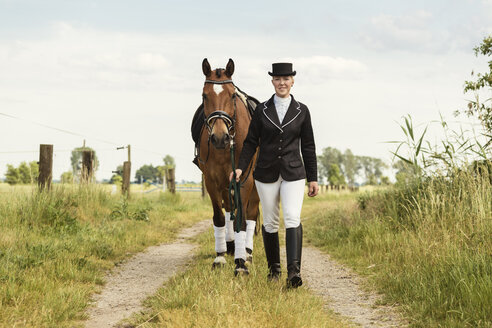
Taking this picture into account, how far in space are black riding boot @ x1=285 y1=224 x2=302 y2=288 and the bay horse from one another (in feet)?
2.44

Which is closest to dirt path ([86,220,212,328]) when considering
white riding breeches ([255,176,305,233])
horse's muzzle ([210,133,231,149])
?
white riding breeches ([255,176,305,233])

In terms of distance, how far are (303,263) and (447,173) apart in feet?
9.60

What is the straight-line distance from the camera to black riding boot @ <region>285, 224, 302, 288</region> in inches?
185

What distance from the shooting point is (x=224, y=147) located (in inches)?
208

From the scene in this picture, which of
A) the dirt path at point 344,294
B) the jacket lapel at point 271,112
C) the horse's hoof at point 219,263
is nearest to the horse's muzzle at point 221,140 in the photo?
the jacket lapel at point 271,112

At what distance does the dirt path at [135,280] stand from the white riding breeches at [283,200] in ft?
5.12

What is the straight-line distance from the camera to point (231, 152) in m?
5.61

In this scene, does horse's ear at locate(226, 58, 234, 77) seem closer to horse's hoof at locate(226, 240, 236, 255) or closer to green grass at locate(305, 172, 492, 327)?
horse's hoof at locate(226, 240, 236, 255)

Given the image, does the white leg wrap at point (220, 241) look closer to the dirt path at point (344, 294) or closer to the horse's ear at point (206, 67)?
the dirt path at point (344, 294)

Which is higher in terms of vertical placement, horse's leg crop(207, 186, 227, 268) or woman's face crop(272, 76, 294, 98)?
woman's face crop(272, 76, 294, 98)

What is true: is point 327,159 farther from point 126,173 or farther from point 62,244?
point 62,244

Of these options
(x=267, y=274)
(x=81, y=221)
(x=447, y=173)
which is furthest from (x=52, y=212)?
(x=447, y=173)

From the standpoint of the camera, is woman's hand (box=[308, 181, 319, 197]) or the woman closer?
the woman

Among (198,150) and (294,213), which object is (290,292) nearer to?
(294,213)
